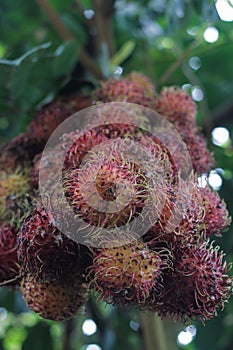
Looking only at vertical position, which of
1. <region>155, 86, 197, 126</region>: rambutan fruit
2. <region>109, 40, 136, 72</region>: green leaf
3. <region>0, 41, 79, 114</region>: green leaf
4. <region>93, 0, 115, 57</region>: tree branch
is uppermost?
<region>0, 41, 79, 114</region>: green leaf

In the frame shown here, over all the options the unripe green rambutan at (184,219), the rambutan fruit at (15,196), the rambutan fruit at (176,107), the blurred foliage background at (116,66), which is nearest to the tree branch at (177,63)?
the blurred foliage background at (116,66)

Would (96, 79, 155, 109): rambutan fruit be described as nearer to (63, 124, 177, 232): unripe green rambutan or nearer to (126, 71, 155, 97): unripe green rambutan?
(126, 71, 155, 97): unripe green rambutan

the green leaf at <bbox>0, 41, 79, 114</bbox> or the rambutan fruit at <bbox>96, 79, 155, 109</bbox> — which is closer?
the rambutan fruit at <bbox>96, 79, 155, 109</bbox>

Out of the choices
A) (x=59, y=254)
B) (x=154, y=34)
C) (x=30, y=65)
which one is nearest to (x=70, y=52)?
(x=30, y=65)

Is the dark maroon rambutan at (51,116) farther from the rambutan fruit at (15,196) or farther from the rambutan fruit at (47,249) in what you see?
the rambutan fruit at (47,249)

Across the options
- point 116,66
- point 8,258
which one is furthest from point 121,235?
point 116,66

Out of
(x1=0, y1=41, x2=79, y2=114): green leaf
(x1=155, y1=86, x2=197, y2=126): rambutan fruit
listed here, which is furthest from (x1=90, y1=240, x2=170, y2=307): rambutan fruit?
(x1=0, y1=41, x2=79, y2=114): green leaf

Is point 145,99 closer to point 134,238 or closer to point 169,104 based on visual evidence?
point 169,104

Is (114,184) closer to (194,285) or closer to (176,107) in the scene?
(194,285)
